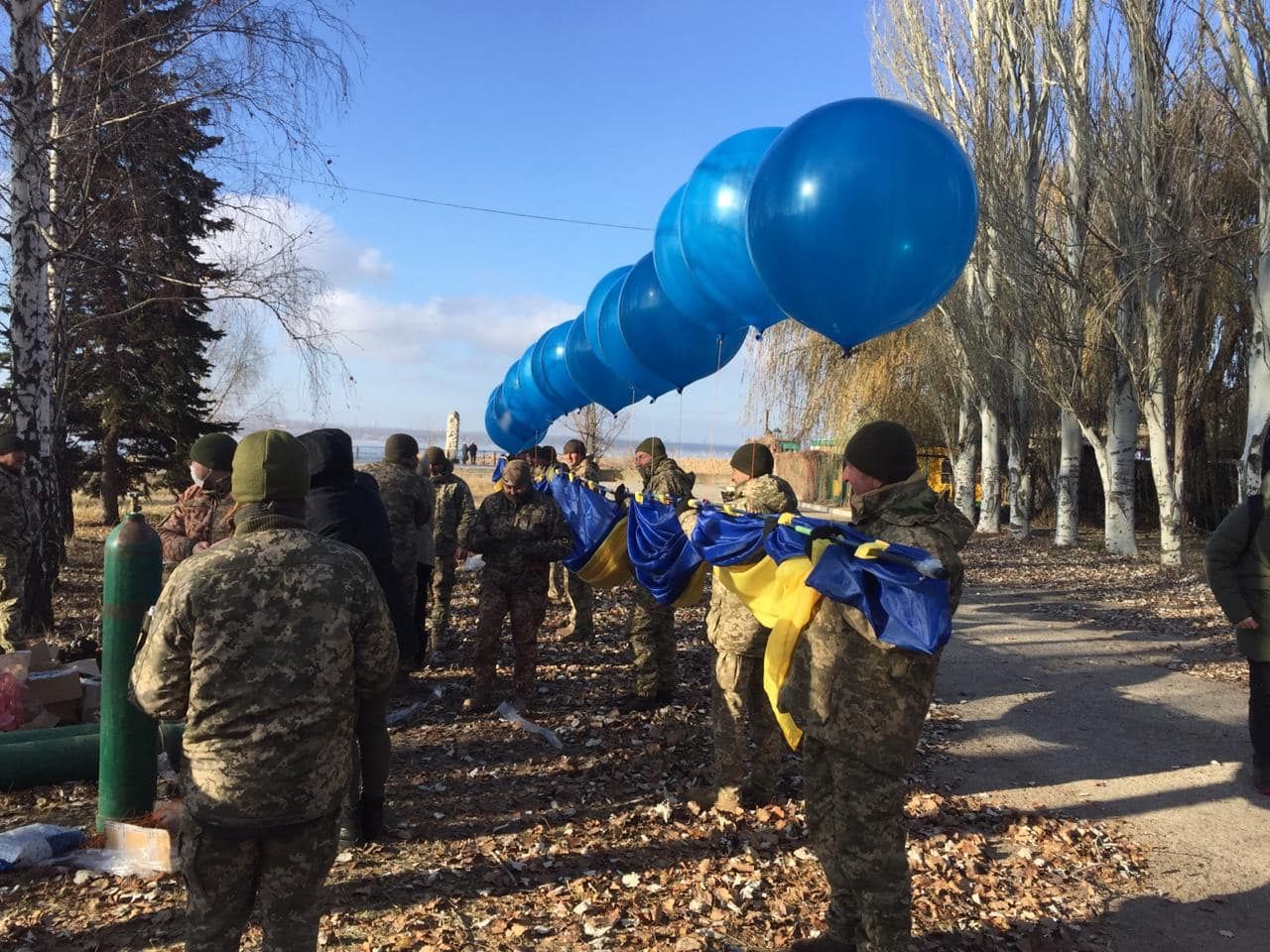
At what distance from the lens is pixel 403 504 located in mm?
6055

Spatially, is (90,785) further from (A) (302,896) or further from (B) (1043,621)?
(B) (1043,621)

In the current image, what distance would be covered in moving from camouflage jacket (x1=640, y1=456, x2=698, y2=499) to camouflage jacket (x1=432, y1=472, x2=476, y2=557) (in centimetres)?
178

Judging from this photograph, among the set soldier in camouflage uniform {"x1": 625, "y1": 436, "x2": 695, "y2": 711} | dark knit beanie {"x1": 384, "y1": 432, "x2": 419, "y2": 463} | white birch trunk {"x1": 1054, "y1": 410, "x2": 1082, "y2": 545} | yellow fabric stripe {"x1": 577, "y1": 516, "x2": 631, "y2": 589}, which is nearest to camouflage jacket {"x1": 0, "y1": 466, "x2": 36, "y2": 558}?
dark knit beanie {"x1": 384, "y1": 432, "x2": 419, "y2": 463}

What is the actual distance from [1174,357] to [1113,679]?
11112 millimetres

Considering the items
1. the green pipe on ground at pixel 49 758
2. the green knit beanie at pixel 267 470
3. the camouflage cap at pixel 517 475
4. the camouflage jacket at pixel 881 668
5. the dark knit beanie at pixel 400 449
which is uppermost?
the dark knit beanie at pixel 400 449

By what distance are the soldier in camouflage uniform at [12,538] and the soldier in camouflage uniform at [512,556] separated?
354cm

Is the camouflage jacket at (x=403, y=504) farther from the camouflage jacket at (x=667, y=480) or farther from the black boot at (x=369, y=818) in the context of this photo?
the black boot at (x=369, y=818)

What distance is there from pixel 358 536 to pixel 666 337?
321 cm

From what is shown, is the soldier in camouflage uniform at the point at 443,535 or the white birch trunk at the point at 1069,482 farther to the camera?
the white birch trunk at the point at 1069,482

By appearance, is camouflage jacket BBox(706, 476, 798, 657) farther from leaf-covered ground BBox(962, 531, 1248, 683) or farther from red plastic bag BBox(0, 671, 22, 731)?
leaf-covered ground BBox(962, 531, 1248, 683)

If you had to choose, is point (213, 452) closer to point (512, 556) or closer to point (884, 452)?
point (512, 556)

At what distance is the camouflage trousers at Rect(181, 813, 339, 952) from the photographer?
2.32m

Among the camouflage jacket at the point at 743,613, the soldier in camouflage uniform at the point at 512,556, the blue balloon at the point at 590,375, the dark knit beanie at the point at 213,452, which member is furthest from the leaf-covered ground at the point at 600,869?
the blue balloon at the point at 590,375

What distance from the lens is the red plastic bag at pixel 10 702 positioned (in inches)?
185
